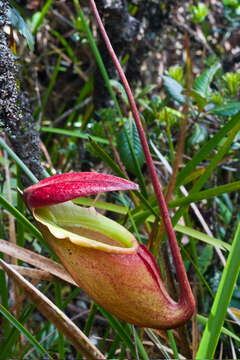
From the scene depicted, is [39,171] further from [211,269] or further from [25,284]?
[211,269]

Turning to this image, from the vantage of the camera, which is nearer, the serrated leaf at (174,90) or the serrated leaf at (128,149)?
the serrated leaf at (128,149)

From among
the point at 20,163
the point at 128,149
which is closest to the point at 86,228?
the point at 20,163

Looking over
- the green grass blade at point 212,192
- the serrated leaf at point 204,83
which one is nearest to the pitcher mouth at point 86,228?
the green grass blade at point 212,192

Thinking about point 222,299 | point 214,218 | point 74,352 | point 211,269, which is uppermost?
point 222,299

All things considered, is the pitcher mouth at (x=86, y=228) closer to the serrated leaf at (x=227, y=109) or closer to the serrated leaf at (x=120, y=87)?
the serrated leaf at (x=120, y=87)

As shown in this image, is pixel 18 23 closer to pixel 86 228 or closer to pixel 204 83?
pixel 86 228

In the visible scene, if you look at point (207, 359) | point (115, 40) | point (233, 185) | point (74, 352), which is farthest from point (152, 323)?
point (115, 40)
